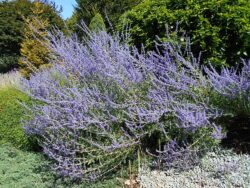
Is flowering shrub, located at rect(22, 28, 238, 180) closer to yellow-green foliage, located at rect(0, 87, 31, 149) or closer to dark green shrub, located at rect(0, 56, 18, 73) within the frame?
yellow-green foliage, located at rect(0, 87, 31, 149)

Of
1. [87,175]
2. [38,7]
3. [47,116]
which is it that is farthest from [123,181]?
[38,7]

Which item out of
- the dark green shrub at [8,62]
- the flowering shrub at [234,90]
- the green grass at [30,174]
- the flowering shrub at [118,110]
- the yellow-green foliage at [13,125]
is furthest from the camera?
the dark green shrub at [8,62]

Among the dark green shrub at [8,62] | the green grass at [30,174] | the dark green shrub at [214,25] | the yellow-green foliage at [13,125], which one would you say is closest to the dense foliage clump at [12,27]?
the dark green shrub at [8,62]

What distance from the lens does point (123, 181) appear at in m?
3.61

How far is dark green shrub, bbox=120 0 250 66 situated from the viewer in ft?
13.9

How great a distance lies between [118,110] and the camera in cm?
371

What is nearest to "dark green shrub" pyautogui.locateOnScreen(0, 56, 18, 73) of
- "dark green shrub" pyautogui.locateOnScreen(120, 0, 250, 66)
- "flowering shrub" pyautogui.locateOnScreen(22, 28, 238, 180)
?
"dark green shrub" pyautogui.locateOnScreen(120, 0, 250, 66)

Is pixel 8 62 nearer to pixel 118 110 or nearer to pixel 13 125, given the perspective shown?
pixel 13 125

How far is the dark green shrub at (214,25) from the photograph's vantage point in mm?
4246

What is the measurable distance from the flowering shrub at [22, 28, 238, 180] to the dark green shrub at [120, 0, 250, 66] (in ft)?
2.57

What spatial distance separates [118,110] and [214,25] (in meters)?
1.60

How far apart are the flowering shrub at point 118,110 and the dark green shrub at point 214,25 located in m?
0.78

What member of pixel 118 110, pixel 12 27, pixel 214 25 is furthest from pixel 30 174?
pixel 12 27

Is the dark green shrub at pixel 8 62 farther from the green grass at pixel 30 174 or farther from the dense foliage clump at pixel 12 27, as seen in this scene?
the green grass at pixel 30 174
